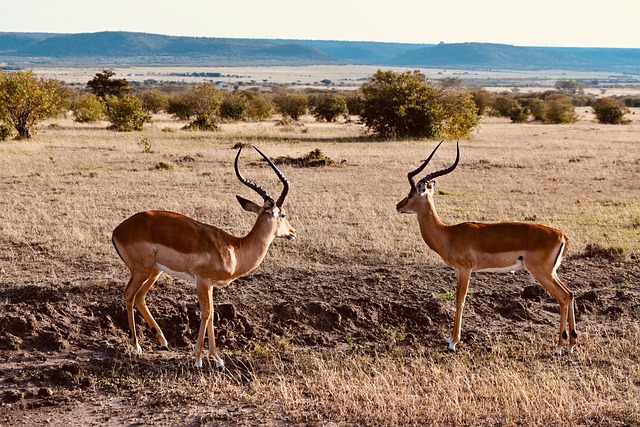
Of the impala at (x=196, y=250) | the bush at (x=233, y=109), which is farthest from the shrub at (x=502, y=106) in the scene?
the impala at (x=196, y=250)

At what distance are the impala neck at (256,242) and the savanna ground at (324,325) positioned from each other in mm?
957

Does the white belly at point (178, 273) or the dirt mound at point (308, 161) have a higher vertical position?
the white belly at point (178, 273)

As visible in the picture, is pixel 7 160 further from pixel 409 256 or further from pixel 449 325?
pixel 449 325

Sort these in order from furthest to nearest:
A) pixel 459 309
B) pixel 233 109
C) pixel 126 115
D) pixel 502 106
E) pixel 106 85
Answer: pixel 502 106 < pixel 106 85 < pixel 233 109 < pixel 126 115 < pixel 459 309

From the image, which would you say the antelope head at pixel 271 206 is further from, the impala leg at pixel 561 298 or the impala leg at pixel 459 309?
the impala leg at pixel 561 298

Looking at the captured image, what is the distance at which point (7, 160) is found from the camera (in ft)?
79.1

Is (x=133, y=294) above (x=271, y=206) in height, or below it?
below

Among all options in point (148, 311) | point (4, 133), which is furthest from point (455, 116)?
point (148, 311)

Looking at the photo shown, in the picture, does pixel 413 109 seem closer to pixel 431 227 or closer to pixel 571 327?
pixel 431 227

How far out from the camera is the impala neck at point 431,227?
8.71m

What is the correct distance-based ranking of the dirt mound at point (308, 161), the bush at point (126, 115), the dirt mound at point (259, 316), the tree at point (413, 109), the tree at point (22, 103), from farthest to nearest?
the bush at point (126, 115)
the tree at point (413, 109)
the tree at point (22, 103)
the dirt mound at point (308, 161)
the dirt mound at point (259, 316)

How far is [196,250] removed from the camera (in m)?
7.56

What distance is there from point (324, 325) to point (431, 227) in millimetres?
1618

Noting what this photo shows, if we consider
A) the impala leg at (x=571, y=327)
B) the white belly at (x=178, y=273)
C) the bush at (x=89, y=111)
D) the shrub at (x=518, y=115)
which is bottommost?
the shrub at (x=518, y=115)
